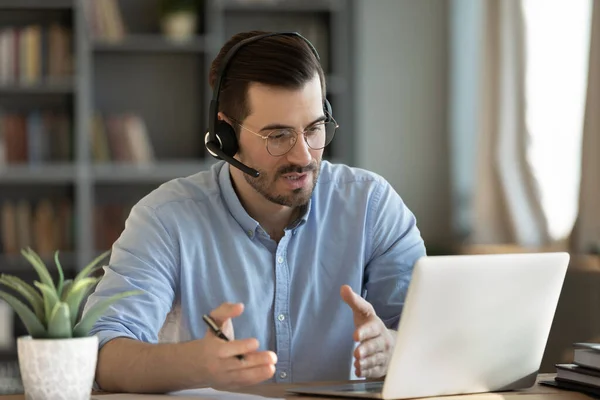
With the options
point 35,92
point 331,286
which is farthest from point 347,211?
point 35,92

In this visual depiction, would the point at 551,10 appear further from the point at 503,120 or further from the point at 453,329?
the point at 453,329

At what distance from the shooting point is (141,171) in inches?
171

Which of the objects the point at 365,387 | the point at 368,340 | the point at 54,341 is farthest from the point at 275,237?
the point at 54,341

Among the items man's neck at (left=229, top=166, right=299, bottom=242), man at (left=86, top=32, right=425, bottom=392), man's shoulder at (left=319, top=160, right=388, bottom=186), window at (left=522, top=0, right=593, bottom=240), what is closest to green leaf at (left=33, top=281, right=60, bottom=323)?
man at (left=86, top=32, right=425, bottom=392)

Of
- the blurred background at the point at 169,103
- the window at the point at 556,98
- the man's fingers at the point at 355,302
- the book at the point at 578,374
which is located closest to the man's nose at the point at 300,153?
the man's fingers at the point at 355,302

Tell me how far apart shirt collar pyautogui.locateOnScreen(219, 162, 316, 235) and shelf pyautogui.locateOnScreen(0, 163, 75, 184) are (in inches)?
99.3

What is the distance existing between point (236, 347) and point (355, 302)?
11.6 inches

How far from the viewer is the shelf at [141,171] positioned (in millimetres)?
4324

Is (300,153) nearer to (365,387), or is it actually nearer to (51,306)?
(365,387)

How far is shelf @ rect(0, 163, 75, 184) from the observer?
4262 millimetres

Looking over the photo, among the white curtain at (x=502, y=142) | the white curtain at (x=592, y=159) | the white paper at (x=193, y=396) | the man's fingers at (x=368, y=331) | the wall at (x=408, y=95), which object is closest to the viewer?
the white paper at (x=193, y=396)

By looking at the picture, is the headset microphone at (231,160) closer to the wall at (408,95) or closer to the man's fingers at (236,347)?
the man's fingers at (236,347)

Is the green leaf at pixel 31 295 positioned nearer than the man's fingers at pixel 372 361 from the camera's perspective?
Yes

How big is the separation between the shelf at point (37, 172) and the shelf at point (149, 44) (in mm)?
565
